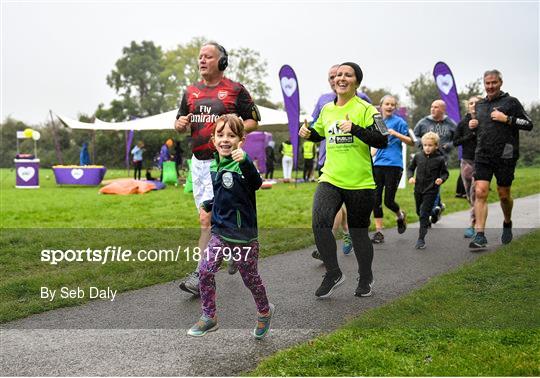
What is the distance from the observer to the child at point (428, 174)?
828cm

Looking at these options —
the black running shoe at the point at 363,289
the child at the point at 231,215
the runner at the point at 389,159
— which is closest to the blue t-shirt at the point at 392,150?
the runner at the point at 389,159

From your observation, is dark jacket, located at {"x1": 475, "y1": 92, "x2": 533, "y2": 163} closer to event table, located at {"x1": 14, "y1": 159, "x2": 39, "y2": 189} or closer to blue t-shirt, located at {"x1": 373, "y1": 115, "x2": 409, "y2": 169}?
blue t-shirt, located at {"x1": 373, "y1": 115, "x2": 409, "y2": 169}

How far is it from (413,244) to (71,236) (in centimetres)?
493

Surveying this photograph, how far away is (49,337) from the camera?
4.16 meters

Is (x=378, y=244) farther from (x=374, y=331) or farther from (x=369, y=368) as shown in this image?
(x=369, y=368)

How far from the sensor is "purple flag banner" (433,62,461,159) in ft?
55.4

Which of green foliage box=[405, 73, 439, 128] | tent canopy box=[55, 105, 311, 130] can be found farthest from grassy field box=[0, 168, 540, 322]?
green foliage box=[405, 73, 439, 128]

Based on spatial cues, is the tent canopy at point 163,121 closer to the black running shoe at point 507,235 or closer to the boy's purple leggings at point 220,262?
the black running shoe at point 507,235

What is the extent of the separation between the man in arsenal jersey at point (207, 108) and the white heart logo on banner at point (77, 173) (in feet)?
61.2

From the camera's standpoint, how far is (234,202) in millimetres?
4059

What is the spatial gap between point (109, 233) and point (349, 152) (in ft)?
16.9

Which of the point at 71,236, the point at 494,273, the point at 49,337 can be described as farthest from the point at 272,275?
the point at 71,236

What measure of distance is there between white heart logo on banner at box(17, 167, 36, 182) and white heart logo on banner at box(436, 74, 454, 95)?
14.9 meters

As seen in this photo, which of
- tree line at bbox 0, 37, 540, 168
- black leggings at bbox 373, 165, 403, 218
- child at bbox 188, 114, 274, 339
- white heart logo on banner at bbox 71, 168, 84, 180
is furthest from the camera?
tree line at bbox 0, 37, 540, 168
